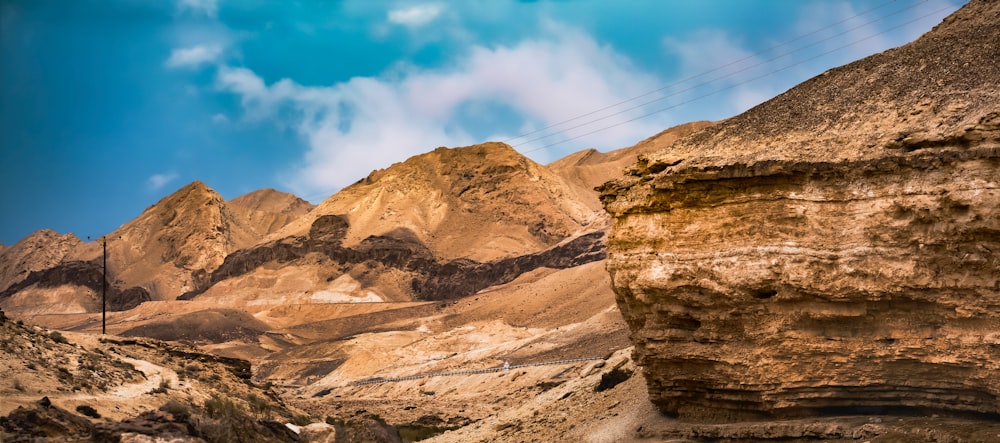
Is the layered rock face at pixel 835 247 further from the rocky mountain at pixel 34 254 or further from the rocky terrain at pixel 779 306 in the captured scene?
the rocky mountain at pixel 34 254

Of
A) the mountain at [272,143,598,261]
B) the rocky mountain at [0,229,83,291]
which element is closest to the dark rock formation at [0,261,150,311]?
the rocky mountain at [0,229,83,291]

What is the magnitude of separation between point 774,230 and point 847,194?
146 cm

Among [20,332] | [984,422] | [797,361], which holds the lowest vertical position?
[984,422]

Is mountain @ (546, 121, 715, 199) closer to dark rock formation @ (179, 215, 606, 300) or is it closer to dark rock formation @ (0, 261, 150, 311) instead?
dark rock formation @ (179, 215, 606, 300)

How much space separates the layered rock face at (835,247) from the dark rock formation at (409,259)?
9253cm

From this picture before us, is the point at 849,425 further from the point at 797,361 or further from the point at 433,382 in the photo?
the point at 433,382

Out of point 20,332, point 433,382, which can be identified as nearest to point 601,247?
point 433,382

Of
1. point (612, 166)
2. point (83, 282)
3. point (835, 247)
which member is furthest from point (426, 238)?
point (835, 247)

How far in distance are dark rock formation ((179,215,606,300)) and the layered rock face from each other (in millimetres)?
92532

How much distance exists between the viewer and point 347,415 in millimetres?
41688

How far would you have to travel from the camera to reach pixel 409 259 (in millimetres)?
129500

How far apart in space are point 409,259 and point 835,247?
114 m

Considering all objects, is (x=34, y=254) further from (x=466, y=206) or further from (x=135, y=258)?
(x=466, y=206)

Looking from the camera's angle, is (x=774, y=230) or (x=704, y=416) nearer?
(x=774, y=230)
